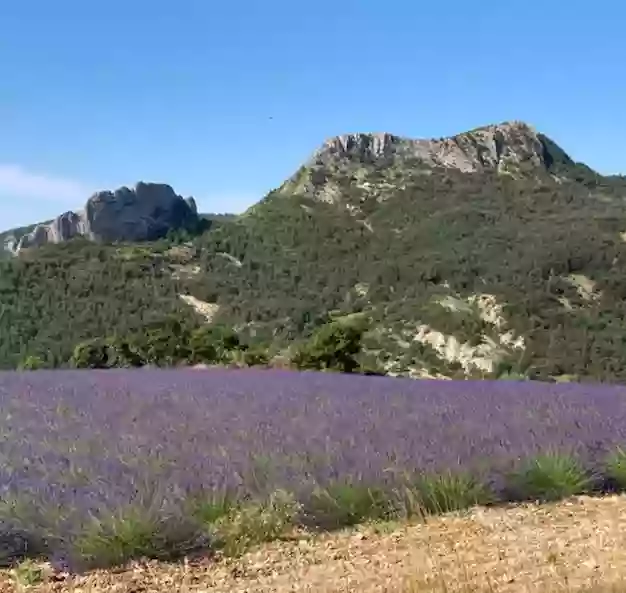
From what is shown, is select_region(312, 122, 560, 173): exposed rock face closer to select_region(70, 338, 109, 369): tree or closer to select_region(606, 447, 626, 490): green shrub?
select_region(70, 338, 109, 369): tree

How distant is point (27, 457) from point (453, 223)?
213 ft

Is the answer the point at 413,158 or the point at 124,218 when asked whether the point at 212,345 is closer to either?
the point at 124,218

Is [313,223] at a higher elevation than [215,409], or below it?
higher

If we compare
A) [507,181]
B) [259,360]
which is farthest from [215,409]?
[507,181]

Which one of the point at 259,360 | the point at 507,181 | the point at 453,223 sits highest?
the point at 507,181

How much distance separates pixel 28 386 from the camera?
31.4 feet

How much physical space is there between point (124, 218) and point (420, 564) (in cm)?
8199

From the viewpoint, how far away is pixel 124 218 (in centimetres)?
8331

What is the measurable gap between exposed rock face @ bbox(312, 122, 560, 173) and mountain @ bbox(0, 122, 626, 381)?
187 mm

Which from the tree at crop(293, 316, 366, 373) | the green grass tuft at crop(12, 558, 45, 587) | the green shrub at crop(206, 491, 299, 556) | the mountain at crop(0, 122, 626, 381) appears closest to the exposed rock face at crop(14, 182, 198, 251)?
the mountain at crop(0, 122, 626, 381)

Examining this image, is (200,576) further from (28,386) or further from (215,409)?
(28,386)

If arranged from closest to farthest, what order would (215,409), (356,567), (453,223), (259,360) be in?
(356,567) < (215,409) < (259,360) < (453,223)

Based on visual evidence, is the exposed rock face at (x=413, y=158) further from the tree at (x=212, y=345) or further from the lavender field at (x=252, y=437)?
the lavender field at (x=252, y=437)

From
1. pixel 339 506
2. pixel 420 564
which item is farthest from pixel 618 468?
pixel 420 564
